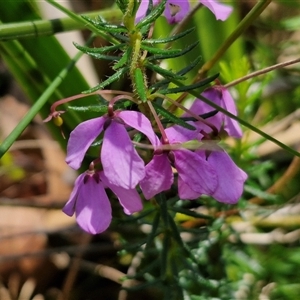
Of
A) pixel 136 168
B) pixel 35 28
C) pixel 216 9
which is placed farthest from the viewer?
pixel 35 28

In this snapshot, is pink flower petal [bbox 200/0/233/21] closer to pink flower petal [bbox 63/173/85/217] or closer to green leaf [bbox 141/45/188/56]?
green leaf [bbox 141/45/188/56]

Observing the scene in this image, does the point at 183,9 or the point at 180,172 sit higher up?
the point at 183,9

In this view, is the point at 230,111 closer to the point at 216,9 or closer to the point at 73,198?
the point at 216,9

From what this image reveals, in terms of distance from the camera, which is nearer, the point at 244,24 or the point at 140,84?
the point at 140,84

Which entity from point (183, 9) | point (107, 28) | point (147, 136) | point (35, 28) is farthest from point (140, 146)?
point (35, 28)

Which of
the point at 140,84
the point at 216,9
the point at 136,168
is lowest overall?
the point at 136,168

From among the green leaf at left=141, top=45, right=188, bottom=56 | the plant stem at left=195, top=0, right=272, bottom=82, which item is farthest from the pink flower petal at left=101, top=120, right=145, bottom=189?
the plant stem at left=195, top=0, right=272, bottom=82

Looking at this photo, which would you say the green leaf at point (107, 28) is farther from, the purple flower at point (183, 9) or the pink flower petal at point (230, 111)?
the pink flower petal at point (230, 111)
